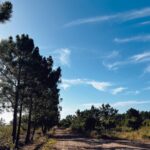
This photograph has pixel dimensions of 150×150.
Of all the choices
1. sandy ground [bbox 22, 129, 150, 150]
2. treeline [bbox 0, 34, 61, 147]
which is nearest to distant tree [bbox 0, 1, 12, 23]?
sandy ground [bbox 22, 129, 150, 150]

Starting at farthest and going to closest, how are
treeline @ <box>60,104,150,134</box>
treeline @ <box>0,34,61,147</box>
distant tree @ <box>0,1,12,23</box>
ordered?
treeline @ <box>60,104,150,134</box>
treeline @ <box>0,34,61,147</box>
distant tree @ <box>0,1,12,23</box>

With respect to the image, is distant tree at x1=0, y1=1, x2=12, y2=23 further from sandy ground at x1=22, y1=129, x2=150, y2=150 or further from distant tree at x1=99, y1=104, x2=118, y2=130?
distant tree at x1=99, y1=104, x2=118, y2=130

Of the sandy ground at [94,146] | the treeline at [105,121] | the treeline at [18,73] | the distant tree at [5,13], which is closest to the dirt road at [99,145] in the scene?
the sandy ground at [94,146]

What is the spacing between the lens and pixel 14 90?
3912 cm

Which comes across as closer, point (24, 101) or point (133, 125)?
point (24, 101)

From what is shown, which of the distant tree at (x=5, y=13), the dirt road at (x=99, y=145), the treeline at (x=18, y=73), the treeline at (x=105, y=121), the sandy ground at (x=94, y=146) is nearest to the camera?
the distant tree at (x=5, y=13)

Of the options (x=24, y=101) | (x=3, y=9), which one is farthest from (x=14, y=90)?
(x=3, y=9)

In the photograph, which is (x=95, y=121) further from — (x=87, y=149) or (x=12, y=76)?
(x=87, y=149)

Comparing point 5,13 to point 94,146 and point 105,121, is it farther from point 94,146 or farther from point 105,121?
point 105,121

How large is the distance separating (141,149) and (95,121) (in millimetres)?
49605

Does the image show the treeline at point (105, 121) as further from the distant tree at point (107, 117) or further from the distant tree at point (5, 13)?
the distant tree at point (5, 13)

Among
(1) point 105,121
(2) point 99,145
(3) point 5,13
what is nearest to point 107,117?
(1) point 105,121

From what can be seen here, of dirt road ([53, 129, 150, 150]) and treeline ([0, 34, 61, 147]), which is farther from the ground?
treeline ([0, 34, 61, 147])

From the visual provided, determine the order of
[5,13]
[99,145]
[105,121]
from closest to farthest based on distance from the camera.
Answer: [5,13] → [99,145] → [105,121]
